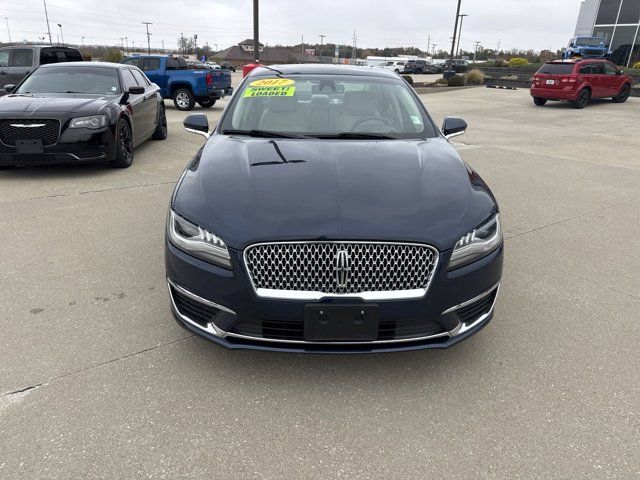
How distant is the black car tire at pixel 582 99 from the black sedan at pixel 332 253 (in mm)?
17536

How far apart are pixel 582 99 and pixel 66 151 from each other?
17816 millimetres

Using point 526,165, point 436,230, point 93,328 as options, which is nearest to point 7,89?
point 93,328

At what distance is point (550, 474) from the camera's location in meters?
2.05

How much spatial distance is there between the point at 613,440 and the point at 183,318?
222 centimetres

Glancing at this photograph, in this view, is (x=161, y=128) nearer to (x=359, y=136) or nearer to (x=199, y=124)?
(x=199, y=124)

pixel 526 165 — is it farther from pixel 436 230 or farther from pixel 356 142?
pixel 436 230

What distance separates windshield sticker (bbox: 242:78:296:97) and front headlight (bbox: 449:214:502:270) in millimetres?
2137

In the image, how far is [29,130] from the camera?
6.19 metres

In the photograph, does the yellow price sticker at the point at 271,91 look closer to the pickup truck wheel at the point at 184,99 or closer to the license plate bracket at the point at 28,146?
the license plate bracket at the point at 28,146

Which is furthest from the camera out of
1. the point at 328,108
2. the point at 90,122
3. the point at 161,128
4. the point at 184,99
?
the point at 184,99

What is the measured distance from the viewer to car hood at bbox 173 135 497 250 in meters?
2.31

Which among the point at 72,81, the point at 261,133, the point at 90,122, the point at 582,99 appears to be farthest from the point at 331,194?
the point at 582,99

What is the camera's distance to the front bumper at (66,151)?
20.6 ft

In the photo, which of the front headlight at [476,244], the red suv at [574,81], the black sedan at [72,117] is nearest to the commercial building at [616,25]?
the red suv at [574,81]
